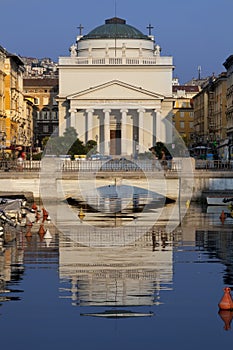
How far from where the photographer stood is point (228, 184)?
2462 inches

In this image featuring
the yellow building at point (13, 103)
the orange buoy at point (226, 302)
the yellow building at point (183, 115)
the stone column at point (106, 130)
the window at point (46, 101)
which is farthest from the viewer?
the window at point (46, 101)

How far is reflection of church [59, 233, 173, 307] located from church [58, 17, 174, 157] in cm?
8010

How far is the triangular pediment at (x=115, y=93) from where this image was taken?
116m

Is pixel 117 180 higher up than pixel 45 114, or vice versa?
pixel 45 114

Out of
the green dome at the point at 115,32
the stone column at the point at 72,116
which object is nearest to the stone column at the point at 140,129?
the stone column at the point at 72,116

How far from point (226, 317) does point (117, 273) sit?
21.2ft

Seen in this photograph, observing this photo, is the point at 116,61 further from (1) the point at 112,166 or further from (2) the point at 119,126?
(1) the point at 112,166

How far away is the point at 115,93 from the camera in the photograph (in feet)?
380

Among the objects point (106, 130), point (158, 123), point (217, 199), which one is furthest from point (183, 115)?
point (217, 199)

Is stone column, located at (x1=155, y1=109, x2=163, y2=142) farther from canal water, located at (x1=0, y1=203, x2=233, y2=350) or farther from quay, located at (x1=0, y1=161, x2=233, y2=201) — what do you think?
canal water, located at (x1=0, y1=203, x2=233, y2=350)

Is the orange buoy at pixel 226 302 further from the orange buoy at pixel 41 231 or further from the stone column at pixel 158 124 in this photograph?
the stone column at pixel 158 124

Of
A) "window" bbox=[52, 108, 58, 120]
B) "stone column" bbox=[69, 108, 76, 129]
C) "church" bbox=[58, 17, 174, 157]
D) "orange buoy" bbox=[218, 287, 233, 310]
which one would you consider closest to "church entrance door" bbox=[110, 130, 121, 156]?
"church" bbox=[58, 17, 174, 157]

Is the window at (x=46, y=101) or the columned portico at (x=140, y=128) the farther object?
the window at (x=46, y=101)

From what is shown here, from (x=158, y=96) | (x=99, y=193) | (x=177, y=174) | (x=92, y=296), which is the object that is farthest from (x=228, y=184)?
(x=158, y=96)
